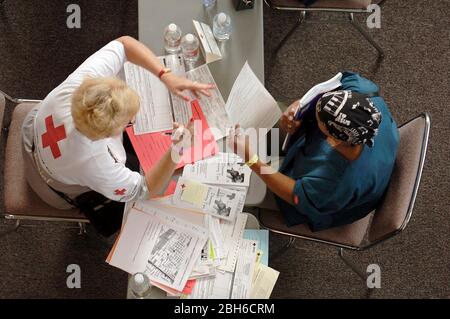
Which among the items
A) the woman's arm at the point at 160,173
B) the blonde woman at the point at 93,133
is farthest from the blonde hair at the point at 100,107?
the woman's arm at the point at 160,173

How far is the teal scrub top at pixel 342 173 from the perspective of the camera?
1.41m

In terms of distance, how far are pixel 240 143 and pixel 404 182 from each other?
546 mm

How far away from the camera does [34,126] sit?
55.1 inches

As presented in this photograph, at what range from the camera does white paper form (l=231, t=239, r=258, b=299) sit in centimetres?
144

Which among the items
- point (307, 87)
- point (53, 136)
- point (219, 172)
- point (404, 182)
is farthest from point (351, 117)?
point (307, 87)

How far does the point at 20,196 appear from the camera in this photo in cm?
164

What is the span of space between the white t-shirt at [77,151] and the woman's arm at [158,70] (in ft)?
0.36

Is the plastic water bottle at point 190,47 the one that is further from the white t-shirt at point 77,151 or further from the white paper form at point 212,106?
the white t-shirt at point 77,151

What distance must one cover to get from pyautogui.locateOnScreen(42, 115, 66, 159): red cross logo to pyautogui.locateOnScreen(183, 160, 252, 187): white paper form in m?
0.40

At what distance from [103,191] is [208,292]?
18.2 inches

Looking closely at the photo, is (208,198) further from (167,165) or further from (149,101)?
(149,101)

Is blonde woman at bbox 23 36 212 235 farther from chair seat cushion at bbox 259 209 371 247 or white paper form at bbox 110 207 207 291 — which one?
chair seat cushion at bbox 259 209 371 247

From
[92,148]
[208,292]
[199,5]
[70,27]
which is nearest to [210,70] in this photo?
[199,5]
